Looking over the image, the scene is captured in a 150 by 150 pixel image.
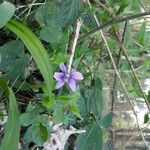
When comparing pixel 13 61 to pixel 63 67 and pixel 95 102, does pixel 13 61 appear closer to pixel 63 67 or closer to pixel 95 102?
pixel 63 67

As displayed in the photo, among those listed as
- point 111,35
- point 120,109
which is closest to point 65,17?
point 111,35

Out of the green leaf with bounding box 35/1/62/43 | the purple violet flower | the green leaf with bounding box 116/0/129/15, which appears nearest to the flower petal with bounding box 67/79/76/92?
the purple violet flower

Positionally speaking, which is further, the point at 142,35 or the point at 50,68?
the point at 142,35

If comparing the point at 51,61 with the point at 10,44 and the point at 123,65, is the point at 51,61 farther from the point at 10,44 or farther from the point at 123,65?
the point at 123,65

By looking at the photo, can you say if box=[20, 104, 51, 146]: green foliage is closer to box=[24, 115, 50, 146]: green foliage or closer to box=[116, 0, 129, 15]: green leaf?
box=[24, 115, 50, 146]: green foliage

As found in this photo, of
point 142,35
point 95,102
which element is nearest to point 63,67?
point 95,102

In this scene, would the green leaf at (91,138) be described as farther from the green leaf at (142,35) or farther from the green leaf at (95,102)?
the green leaf at (142,35)
